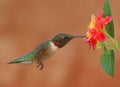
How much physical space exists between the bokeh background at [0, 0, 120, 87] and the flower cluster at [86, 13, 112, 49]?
1557 mm

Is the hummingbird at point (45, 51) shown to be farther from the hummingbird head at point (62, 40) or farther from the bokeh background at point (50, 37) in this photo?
the bokeh background at point (50, 37)

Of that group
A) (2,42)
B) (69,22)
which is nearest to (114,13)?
(69,22)

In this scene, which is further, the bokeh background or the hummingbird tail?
the bokeh background

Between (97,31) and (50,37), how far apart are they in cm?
161

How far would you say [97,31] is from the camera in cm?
49

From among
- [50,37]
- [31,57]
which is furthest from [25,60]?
[50,37]

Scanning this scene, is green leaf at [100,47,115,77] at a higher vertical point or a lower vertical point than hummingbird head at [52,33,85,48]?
lower

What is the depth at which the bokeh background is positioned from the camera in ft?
6.84

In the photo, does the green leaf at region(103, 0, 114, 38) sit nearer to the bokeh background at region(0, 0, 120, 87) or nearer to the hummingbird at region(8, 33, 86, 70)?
the hummingbird at region(8, 33, 86, 70)

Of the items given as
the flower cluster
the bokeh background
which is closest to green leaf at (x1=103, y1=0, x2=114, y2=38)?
the flower cluster

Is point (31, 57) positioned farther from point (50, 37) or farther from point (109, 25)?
point (50, 37)

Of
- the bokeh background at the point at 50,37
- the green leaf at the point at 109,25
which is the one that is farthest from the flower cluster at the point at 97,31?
the bokeh background at the point at 50,37

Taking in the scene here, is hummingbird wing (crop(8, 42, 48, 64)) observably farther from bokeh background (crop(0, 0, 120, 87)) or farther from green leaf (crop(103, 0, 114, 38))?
bokeh background (crop(0, 0, 120, 87))

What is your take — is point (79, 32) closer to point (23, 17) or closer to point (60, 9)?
point (60, 9)
